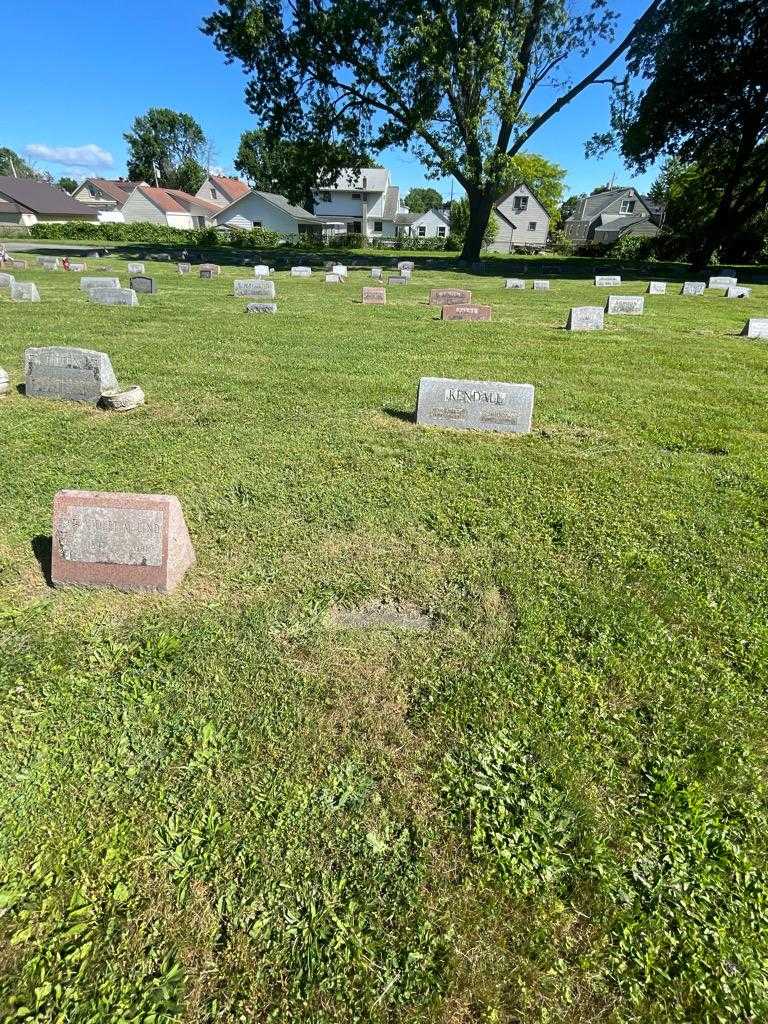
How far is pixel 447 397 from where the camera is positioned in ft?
22.5

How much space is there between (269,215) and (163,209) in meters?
16.3

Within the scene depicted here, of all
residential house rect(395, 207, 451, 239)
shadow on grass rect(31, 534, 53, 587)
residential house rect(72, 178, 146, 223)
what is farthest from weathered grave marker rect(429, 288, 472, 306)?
residential house rect(72, 178, 146, 223)

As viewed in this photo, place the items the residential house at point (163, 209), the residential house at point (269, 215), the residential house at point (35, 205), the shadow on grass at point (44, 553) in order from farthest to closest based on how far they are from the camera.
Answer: the residential house at point (163, 209) < the residential house at point (35, 205) < the residential house at point (269, 215) < the shadow on grass at point (44, 553)

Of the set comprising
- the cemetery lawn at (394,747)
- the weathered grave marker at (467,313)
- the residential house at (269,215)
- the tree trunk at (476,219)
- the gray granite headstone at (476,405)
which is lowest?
the cemetery lawn at (394,747)

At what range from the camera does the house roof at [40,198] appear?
6159 cm

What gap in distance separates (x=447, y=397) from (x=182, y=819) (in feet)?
18.3

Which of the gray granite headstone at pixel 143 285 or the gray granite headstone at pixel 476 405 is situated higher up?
the gray granite headstone at pixel 143 285

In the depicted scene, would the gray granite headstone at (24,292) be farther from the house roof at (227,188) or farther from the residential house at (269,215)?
the house roof at (227,188)

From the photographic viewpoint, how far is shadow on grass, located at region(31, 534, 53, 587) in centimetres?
387

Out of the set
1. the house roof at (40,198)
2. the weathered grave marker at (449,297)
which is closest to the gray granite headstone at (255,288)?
the weathered grave marker at (449,297)

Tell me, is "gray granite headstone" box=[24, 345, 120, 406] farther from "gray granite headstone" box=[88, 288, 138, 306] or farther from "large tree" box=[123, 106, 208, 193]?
"large tree" box=[123, 106, 208, 193]

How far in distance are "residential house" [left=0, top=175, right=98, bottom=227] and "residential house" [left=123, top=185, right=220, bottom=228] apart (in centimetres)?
580

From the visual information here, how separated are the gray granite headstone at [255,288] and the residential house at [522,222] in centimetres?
4970

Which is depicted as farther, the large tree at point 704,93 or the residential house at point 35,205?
the residential house at point 35,205
